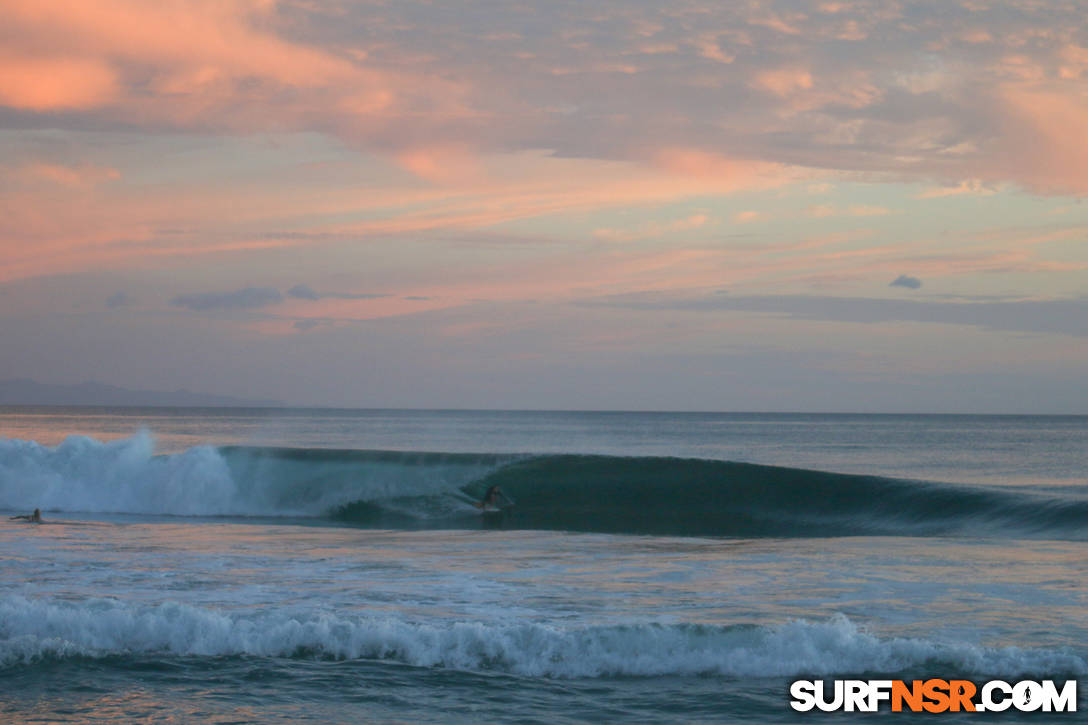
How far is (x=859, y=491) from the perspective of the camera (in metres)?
21.0

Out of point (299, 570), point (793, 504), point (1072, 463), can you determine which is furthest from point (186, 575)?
point (1072, 463)

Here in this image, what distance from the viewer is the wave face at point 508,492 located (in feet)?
61.4

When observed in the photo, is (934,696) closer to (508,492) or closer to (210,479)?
(508,492)

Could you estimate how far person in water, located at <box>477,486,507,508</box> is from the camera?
827 inches

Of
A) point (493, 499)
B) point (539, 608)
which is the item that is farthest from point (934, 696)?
point (493, 499)

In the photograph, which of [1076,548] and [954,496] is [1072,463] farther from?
[1076,548]

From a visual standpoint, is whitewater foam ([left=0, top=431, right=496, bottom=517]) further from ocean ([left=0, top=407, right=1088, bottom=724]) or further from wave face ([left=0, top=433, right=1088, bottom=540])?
ocean ([left=0, top=407, right=1088, bottom=724])

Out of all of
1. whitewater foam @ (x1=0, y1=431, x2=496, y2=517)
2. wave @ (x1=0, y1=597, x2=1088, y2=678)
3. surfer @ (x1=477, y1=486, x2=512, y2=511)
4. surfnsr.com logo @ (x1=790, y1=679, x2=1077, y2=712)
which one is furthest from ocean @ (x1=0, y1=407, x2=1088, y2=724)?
whitewater foam @ (x1=0, y1=431, x2=496, y2=517)

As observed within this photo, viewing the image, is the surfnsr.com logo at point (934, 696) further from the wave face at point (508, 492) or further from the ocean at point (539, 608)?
the wave face at point (508, 492)

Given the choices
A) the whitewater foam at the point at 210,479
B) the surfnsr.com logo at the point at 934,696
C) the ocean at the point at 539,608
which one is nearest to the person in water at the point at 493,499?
the ocean at the point at 539,608

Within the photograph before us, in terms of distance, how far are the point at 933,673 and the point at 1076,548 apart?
8112mm

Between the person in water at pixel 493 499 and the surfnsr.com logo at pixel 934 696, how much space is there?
14.0m

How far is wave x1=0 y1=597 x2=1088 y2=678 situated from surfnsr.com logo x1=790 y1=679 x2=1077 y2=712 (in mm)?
270

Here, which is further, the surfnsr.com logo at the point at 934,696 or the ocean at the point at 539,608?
the ocean at the point at 539,608
